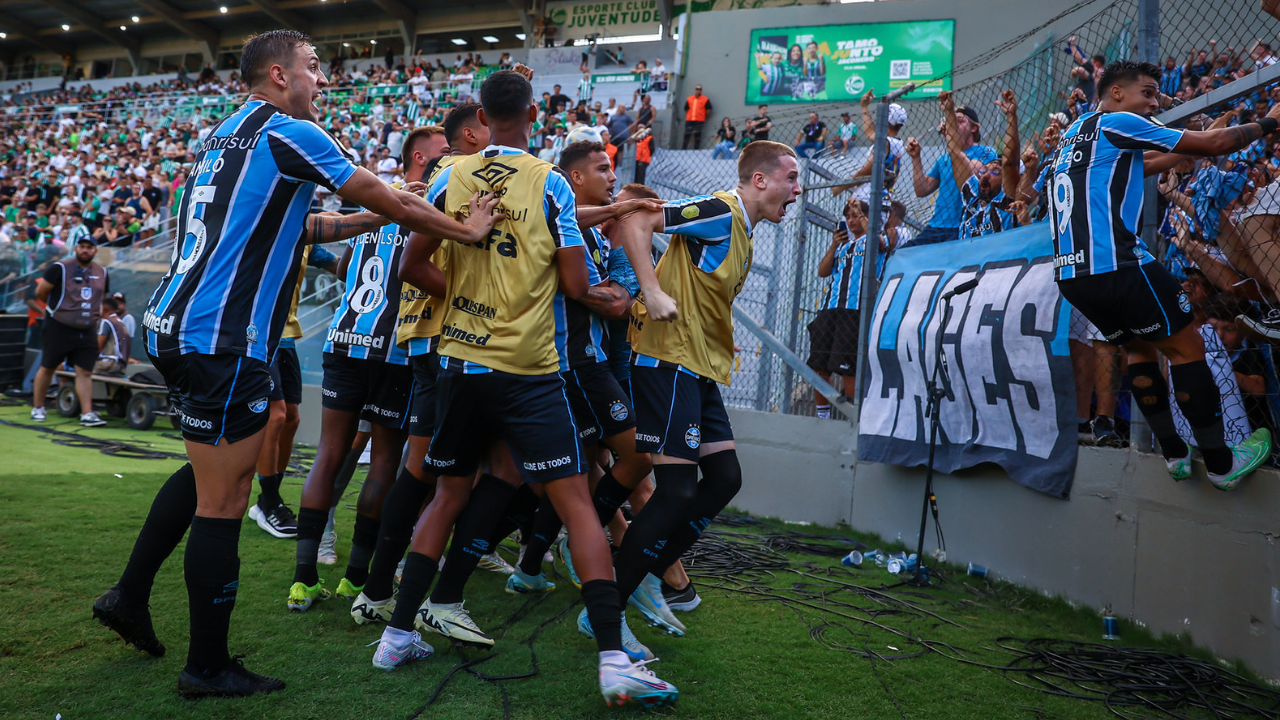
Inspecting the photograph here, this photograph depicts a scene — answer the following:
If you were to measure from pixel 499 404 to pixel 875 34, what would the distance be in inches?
761

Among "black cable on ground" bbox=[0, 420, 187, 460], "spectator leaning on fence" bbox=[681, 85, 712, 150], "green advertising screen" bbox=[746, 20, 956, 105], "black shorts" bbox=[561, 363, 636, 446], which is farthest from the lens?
"spectator leaning on fence" bbox=[681, 85, 712, 150]

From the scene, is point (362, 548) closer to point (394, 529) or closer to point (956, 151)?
point (394, 529)

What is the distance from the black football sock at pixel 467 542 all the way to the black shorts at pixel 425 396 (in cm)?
40

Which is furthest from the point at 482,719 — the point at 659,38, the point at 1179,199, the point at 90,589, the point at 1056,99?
the point at 659,38

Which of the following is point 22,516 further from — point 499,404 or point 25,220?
point 25,220

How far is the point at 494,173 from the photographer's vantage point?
2949 millimetres

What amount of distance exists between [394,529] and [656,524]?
1.07 meters

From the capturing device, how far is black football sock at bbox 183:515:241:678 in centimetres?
251

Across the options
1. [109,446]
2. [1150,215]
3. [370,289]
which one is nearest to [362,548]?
[370,289]

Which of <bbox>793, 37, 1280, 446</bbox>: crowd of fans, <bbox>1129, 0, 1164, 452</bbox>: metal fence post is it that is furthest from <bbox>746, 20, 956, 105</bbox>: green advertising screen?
<bbox>1129, 0, 1164, 452</bbox>: metal fence post

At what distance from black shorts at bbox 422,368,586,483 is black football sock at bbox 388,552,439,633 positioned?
0.51 meters

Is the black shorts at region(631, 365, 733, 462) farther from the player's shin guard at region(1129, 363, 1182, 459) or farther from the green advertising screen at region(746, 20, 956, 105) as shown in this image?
the green advertising screen at region(746, 20, 956, 105)

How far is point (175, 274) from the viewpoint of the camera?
256 cm

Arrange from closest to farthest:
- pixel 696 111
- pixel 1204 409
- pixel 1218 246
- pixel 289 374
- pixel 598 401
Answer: pixel 1204 409 → pixel 598 401 → pixel 1218 246 → pixel 289 374 → pixel 696 111
